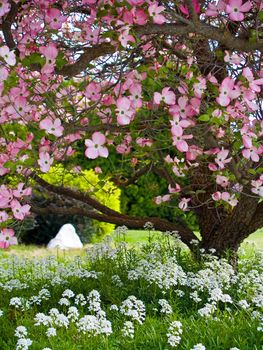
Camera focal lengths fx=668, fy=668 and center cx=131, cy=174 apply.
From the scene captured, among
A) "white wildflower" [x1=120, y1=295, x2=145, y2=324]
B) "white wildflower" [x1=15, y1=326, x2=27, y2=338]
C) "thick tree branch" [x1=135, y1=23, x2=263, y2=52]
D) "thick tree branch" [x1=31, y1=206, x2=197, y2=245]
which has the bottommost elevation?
"white wildflower" [x1=15, y1=326, x2=27, y2=338]

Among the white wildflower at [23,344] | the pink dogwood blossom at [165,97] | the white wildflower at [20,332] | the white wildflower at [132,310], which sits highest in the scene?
Result: the pink dogwood blossom at [165,97]

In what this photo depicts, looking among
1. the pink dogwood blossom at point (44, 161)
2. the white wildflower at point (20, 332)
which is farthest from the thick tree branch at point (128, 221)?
the pink dogwood blossom at point (44, 161)

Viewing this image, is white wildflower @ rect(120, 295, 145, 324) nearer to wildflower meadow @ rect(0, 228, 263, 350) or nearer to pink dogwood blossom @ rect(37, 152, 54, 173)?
wildflower meadow @ rect(0, 228, 263, 350)

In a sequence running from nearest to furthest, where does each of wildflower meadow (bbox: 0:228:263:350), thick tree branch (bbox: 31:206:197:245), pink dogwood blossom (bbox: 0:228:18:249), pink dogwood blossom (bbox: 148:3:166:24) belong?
pink dogwood blossom (bbox: 148:3:166:24)
pink dogwood blossom (bbox: 0:228:18:249)
wildflower meadow (bbox: 0:228:263:350)
thick tree branch (bbox: 31:206:197:245)

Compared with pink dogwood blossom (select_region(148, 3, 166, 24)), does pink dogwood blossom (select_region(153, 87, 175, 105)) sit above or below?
below

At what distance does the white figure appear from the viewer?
868cm

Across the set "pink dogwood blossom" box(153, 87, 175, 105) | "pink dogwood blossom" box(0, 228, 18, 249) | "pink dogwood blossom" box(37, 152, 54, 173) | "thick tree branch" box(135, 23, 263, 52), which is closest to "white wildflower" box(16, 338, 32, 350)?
"pink dogwood blossom" box(0, 228, 18, 249)

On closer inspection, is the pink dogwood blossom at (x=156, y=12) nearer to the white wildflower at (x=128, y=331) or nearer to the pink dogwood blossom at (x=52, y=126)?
the pink dogwood blossom at (x=52, y=126)

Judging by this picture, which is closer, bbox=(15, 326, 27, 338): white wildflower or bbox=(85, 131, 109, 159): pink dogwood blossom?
bbox=(85, 131, 109, 159): pink dogwood blossom

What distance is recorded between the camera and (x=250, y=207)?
514cm

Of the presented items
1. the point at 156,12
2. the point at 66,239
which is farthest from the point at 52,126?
the point at 66,239

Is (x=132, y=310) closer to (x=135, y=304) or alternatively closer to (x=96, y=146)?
(x=135, y=304)

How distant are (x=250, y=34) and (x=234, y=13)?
19.6 inches

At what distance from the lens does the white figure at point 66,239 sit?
8680 millimetres
